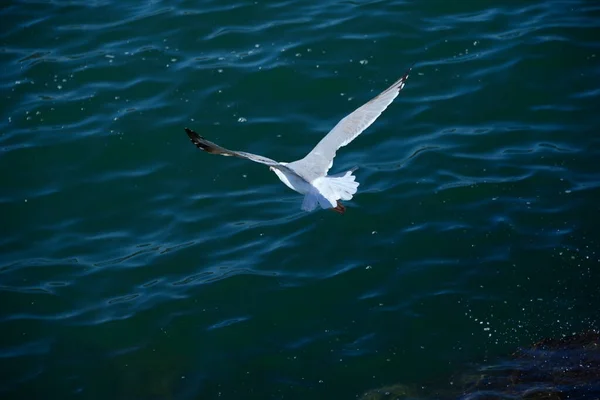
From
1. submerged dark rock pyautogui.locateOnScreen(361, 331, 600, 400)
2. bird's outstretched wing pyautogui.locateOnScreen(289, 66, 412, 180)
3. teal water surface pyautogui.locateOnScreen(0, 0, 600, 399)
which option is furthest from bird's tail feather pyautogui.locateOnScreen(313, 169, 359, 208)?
submerged dark rock pyautogui.locateOnScreen(361, 331, 600, 400)

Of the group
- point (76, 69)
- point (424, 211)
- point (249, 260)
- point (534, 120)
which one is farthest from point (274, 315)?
point (76, 69)

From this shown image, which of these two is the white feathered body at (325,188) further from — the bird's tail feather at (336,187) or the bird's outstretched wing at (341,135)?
the bird's outstretched wing at (341,135)

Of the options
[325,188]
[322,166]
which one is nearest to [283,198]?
[322,166]

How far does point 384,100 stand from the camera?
890cm

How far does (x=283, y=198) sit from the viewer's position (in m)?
9.90

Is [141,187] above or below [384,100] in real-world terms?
below

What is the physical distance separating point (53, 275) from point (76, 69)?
3.98 m

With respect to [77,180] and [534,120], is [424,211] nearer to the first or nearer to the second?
[534,120]

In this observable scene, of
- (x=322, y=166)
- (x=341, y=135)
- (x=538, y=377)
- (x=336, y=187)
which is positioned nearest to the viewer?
(x=538, y=377)

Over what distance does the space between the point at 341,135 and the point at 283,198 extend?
162cm

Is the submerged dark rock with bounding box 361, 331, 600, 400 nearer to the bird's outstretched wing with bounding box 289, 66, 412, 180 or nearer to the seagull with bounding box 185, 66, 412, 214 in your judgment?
the seagull with bounding box 185, 66, 412, 214

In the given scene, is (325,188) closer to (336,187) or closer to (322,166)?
(336,187)

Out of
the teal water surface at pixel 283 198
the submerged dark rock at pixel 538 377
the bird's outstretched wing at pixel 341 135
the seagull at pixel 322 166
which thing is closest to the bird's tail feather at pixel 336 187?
the seagull at pixel 322 166

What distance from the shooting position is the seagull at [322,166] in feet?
22.0
